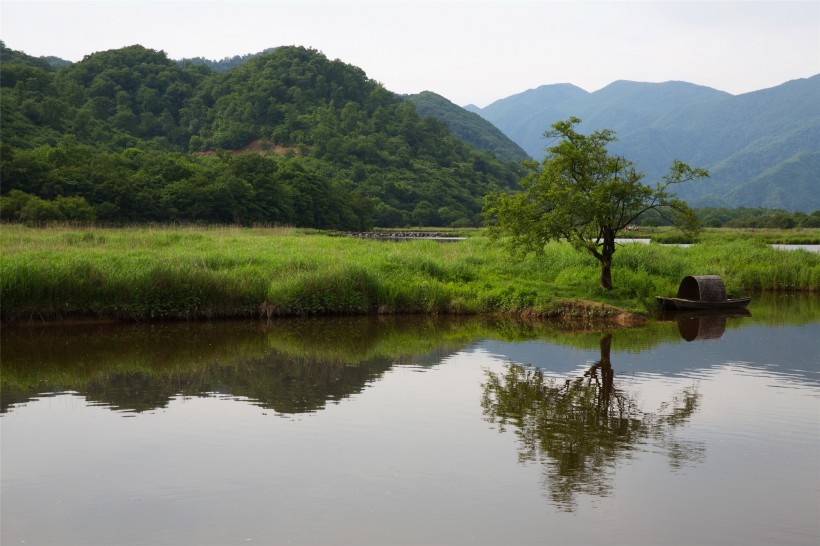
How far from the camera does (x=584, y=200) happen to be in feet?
98.0

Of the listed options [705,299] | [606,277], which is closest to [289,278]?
[606,277]

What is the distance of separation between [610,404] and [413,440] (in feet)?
16.5

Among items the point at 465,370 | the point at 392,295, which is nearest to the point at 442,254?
the point at 392,295

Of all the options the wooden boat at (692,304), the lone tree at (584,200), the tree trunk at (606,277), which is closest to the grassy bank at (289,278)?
the tree trunk at (606,277)

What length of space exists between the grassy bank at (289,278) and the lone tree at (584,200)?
213cm

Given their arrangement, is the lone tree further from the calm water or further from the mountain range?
the mountain range

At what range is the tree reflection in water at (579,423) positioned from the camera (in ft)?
38.8

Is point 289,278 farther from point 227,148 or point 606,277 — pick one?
point 227,148

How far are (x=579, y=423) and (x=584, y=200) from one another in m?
16.7

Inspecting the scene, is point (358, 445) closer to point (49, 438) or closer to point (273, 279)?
point (49, 438)

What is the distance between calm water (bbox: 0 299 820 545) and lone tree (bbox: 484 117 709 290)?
7.97 metres

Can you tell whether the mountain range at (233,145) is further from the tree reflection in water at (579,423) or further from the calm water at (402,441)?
the tree reflection in water at (579,423)

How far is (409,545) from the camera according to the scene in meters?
9.26

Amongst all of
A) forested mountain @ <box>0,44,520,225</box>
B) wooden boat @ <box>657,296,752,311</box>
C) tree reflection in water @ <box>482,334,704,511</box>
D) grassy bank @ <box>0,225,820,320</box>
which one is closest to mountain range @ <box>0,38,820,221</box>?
forested mountain @ <box>0,44,520,225</box>
